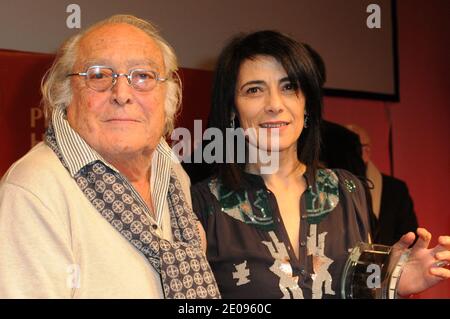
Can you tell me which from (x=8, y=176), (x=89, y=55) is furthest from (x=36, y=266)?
(x=89, y=55)

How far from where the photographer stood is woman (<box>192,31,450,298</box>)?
155 centimetres

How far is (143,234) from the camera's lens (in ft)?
4.48

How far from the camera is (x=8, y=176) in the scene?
A: 1.31 metres

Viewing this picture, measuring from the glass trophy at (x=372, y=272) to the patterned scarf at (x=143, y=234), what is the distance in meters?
0.29

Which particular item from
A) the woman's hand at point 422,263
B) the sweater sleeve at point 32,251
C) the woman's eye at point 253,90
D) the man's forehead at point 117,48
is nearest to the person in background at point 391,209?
the woman's hand at point 422,263

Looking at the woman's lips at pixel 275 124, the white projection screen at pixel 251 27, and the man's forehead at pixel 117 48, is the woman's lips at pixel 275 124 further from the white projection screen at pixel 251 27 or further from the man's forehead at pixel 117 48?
the white projection screen at pixel 251 27

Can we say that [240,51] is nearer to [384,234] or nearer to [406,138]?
[384,234]

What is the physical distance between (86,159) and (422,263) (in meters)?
0.77

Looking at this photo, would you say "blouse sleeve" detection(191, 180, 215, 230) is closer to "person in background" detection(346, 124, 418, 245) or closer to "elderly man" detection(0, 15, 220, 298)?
"elderly man" detection(0, 15, 220, 298)

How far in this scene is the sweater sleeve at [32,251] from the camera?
3.98 feet

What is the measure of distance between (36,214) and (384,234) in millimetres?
1548

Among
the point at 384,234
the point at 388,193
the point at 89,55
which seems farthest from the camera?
the point at 388,193

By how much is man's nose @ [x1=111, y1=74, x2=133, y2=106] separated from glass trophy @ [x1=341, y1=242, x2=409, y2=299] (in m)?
0.60

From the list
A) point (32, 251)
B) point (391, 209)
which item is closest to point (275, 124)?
point (32, 251)
